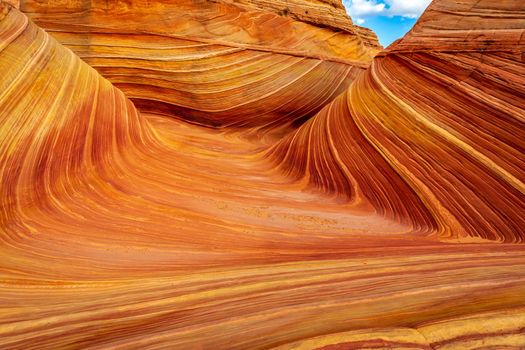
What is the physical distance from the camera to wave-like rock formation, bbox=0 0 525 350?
0.81m

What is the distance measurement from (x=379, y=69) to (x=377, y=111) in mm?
453

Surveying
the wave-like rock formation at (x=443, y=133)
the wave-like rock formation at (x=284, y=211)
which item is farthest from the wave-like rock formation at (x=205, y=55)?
the wave-like rock formation at (x=443, y=133)

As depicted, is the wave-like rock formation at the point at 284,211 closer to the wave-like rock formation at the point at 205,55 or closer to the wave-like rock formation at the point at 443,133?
the wave-like rock formation at the point at 443,133

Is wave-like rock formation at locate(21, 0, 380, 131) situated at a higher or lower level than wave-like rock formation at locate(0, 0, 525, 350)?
higher

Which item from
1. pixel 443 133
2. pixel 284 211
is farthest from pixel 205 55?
pixel 443 133

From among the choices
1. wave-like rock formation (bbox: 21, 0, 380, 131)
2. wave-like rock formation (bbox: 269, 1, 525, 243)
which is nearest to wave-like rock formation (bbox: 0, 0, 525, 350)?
wave-like rock formation (bbox: 269, 1, 525, 243)

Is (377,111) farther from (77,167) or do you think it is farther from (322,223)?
(77,167)

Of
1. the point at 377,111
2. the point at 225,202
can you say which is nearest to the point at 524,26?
the point at 377,111

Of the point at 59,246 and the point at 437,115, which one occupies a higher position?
the point at 59,246

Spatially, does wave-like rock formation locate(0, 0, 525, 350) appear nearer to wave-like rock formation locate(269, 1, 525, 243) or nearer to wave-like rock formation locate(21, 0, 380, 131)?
wave-like rock formation locate(269, 1, 525, 243)

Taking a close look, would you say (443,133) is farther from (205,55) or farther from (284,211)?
(205,55)

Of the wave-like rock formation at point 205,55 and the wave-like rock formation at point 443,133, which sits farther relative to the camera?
the wave-like rock formation at point 205,55

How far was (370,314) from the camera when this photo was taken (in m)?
0.82

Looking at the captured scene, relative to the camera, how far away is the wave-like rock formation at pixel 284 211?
0.81 metres
